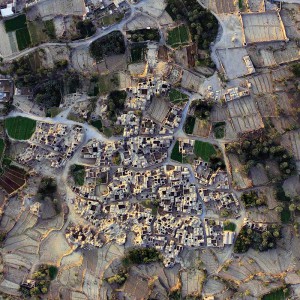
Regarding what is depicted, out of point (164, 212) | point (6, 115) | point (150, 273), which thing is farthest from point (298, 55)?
point (6, 115)

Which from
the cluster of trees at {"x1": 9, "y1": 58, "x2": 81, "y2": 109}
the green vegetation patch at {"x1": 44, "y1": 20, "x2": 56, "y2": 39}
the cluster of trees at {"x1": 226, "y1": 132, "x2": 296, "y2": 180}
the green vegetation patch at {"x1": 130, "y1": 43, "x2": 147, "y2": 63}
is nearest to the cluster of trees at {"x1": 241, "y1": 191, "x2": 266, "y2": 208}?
the cluster of trees at {"x1": 226, "y1": 132, "x2": 296, "y2": 180}

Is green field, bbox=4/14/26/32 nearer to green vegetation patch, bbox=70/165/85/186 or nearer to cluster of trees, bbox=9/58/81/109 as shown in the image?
cluster of trees, bbox=9/58/81/109

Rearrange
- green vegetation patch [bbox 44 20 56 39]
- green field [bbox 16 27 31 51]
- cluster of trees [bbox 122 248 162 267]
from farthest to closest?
green field [bbox 16 27 31 51]
green vegetation patch [bbox 44 20 56 39]
cluster of trees [bbox 122 248 162 267]

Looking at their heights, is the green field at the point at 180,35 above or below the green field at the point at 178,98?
above

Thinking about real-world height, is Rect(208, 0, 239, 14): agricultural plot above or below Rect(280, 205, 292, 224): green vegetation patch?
above

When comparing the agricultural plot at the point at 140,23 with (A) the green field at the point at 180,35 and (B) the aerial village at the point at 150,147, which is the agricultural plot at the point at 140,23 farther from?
(A) the green field at the point at 180,35

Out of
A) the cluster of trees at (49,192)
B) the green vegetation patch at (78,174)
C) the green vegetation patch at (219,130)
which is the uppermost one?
the green vegetation patch at (219,130)

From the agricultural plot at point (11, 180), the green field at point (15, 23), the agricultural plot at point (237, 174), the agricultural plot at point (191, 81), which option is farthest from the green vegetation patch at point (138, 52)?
the agricultural plot at point (11, 180)
